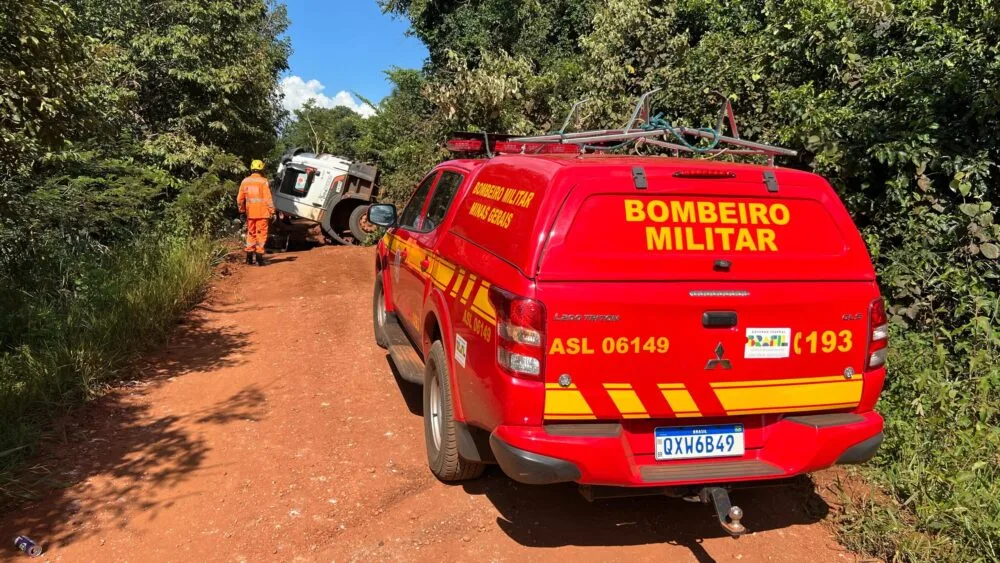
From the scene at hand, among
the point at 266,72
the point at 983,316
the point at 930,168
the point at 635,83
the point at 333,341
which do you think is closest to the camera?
the point at 983,316

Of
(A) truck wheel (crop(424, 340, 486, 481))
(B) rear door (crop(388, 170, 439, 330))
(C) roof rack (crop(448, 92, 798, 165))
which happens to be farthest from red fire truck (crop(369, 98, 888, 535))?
(B) rear door (crop(388, 170, 439, 330))

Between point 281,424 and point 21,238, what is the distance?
14.4 feet

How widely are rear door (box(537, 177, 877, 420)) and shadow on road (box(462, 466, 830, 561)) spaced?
0.91 metres

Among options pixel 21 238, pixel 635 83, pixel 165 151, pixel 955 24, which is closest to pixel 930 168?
pixel 955 24

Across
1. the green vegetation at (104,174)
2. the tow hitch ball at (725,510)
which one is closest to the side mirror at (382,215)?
the green vegetation at (104,174)

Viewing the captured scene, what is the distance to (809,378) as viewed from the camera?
2.99m

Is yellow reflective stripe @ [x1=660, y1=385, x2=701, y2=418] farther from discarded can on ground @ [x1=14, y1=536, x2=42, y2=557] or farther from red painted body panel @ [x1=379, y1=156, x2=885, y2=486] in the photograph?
discarded can on ground @ [x1=14, y1=536, x2=42, y2=557]

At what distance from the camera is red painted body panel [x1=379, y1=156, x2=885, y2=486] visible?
2.79 m

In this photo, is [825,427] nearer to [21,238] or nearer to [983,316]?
[983,316]

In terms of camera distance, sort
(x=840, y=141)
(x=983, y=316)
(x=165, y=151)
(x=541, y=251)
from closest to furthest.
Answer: (x=541, y=251) < (x=983, y=316) < (x=840, y=141) < (x=165, y=151)

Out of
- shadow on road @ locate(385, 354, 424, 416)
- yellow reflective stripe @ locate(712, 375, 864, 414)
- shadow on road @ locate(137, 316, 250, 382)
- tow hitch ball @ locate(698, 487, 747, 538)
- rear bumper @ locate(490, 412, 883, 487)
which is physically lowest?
shadow on road @ locate(137, 316, 250, 382)

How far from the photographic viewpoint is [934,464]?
11.9 feet

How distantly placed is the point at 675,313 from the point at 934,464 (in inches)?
79.5

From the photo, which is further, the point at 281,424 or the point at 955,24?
the point at 955,24
